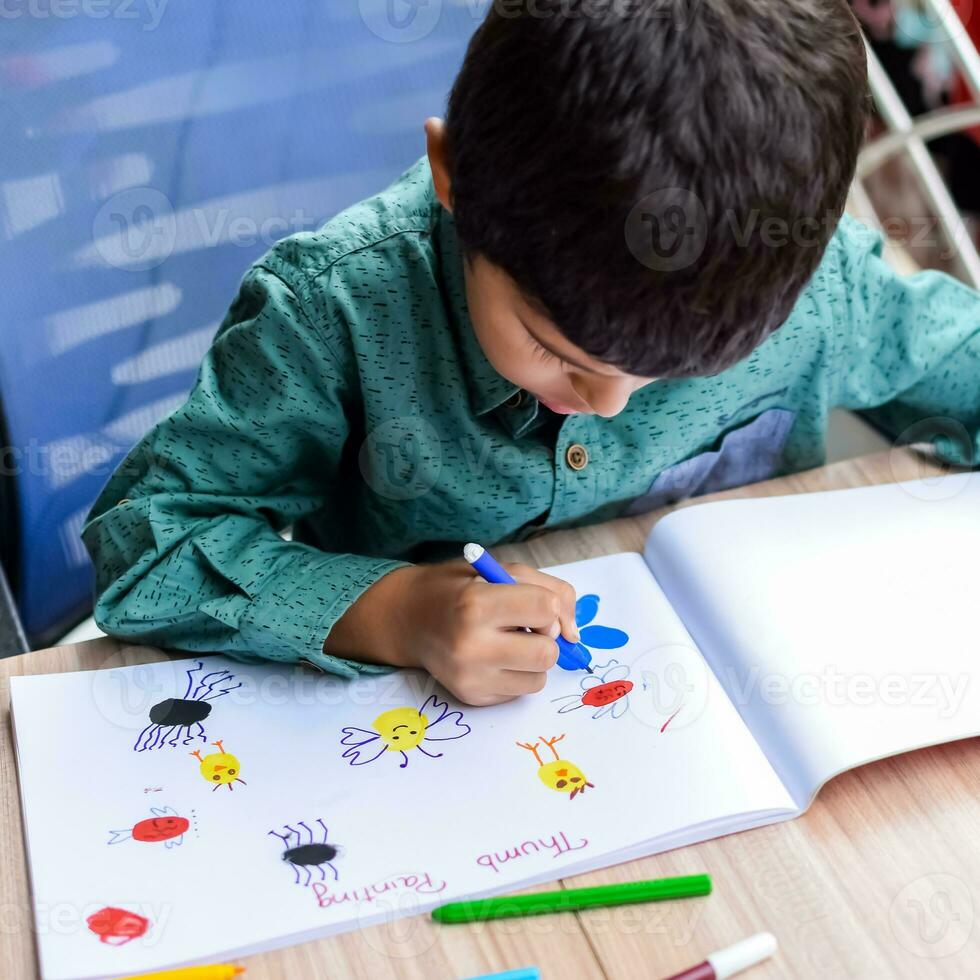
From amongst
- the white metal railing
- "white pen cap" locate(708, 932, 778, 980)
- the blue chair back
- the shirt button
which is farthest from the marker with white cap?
the white metal railing

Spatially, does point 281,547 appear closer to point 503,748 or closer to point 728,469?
point 503,748

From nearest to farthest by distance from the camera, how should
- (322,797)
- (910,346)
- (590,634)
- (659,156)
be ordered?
(659,156) < (322,797) < (590,634) < (910,346)

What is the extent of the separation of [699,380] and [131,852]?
0.47m

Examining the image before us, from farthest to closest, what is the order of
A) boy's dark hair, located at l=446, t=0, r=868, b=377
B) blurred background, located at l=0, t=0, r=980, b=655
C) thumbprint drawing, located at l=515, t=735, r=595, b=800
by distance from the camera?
blurred background, located at l=0, t=0, r=980, b=655 → thumbprint drawing, located at l=515, t=735, r=595, b=800 → boy's dark hair, located at l=446, t=0, r=868, b=377

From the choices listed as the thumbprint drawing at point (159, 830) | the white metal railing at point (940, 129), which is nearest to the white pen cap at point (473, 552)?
the thumbprint drawing at point (159, 830)

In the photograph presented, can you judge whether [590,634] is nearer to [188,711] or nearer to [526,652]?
[526,652]

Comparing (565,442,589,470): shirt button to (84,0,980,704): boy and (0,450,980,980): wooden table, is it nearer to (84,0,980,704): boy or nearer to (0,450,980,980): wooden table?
(84,0,980,704): boy

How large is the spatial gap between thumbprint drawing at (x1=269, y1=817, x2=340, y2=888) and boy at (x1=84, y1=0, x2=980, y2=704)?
11cm

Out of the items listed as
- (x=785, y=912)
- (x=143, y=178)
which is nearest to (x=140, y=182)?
(x=143, y=178)

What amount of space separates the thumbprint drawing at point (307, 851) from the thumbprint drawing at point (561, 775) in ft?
0.37

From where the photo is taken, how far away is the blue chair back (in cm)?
84

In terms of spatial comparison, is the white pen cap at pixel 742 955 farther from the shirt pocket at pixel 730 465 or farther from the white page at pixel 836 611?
the shirt pocket at pixel 730 465

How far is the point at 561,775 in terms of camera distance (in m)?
0.61

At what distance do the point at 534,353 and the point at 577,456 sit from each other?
0.18 m
